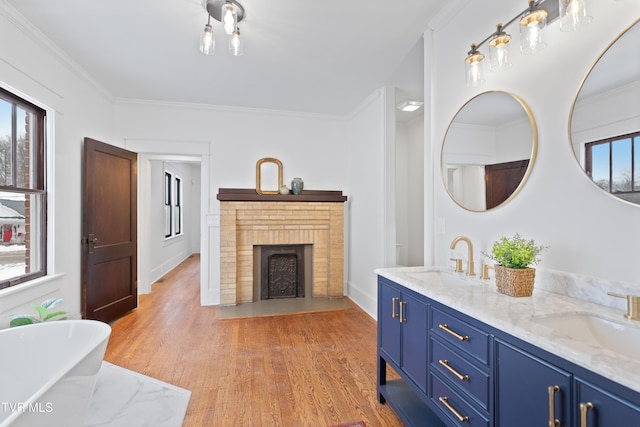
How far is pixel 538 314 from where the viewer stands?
1118mm

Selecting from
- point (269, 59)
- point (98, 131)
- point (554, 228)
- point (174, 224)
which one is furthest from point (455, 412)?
point (174, 224)

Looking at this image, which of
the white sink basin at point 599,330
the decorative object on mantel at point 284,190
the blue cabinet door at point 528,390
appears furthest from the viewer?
→ the decorative object on mantel at point 284,190

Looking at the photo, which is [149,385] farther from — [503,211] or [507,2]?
[507,2]

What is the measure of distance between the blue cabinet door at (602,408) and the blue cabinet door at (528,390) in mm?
35

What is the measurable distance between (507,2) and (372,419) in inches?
100

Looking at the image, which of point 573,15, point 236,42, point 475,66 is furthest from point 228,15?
point 573,15

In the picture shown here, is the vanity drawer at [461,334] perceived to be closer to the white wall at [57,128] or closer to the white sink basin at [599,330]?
the white sink basin at [599,330]

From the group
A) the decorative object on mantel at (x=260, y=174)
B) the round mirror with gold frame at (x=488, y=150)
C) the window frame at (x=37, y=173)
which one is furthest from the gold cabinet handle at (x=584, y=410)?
the decorative object on mantel at (x=260, y=174)

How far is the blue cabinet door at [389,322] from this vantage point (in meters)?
1.81

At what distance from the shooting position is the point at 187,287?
488 centimetres

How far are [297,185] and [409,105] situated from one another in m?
1.85

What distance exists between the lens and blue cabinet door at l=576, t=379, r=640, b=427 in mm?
715

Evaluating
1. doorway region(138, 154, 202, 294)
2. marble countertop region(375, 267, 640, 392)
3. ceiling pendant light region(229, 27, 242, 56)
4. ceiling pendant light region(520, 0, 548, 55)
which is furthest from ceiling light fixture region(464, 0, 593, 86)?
doorway region(138, 154, 202, 294)

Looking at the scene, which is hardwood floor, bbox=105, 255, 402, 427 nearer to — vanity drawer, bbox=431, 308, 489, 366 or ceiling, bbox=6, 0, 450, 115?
vanity drawer, bbox=431, 308, 489, 366
